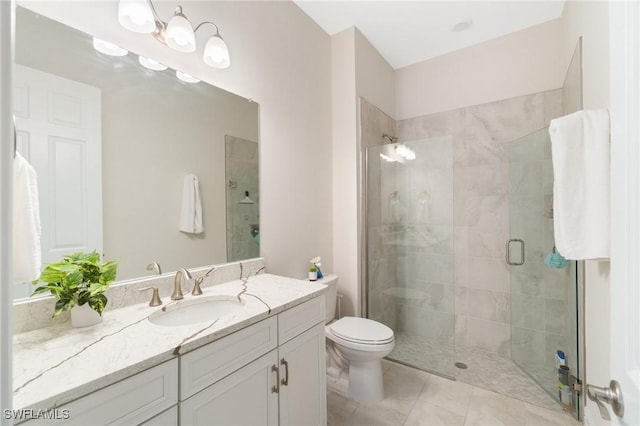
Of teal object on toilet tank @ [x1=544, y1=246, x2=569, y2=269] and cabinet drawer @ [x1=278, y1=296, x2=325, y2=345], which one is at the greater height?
teal object on toilet tank @ [x1=544, y1=246, x2=569, y2=269]

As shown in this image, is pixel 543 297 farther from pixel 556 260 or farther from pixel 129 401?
pixel 129 401

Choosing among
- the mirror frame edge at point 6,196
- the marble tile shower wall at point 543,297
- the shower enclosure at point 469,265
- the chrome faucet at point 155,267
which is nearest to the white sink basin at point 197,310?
the chrome faucet at point 155,267

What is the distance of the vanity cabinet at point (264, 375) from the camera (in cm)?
89

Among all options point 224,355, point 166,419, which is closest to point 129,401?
point 166,419

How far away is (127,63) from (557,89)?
3.00m

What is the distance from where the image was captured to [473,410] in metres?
1.75

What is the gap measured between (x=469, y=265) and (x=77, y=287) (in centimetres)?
280

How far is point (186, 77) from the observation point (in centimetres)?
142

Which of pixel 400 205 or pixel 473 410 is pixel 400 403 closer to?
pixel 473 410

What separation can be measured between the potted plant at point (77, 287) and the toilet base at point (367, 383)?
1.56 meters

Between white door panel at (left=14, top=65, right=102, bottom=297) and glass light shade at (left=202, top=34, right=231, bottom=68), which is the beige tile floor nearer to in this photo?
white door panel at (left=14, top=65, right=102, bottom=297)

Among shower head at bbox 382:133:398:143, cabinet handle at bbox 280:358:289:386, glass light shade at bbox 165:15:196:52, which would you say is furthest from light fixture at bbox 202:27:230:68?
shower head at bbox 382:133:398:143

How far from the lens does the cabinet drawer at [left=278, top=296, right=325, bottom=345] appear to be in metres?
1.20

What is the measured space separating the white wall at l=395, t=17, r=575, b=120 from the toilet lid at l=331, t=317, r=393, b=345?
7.12ft
